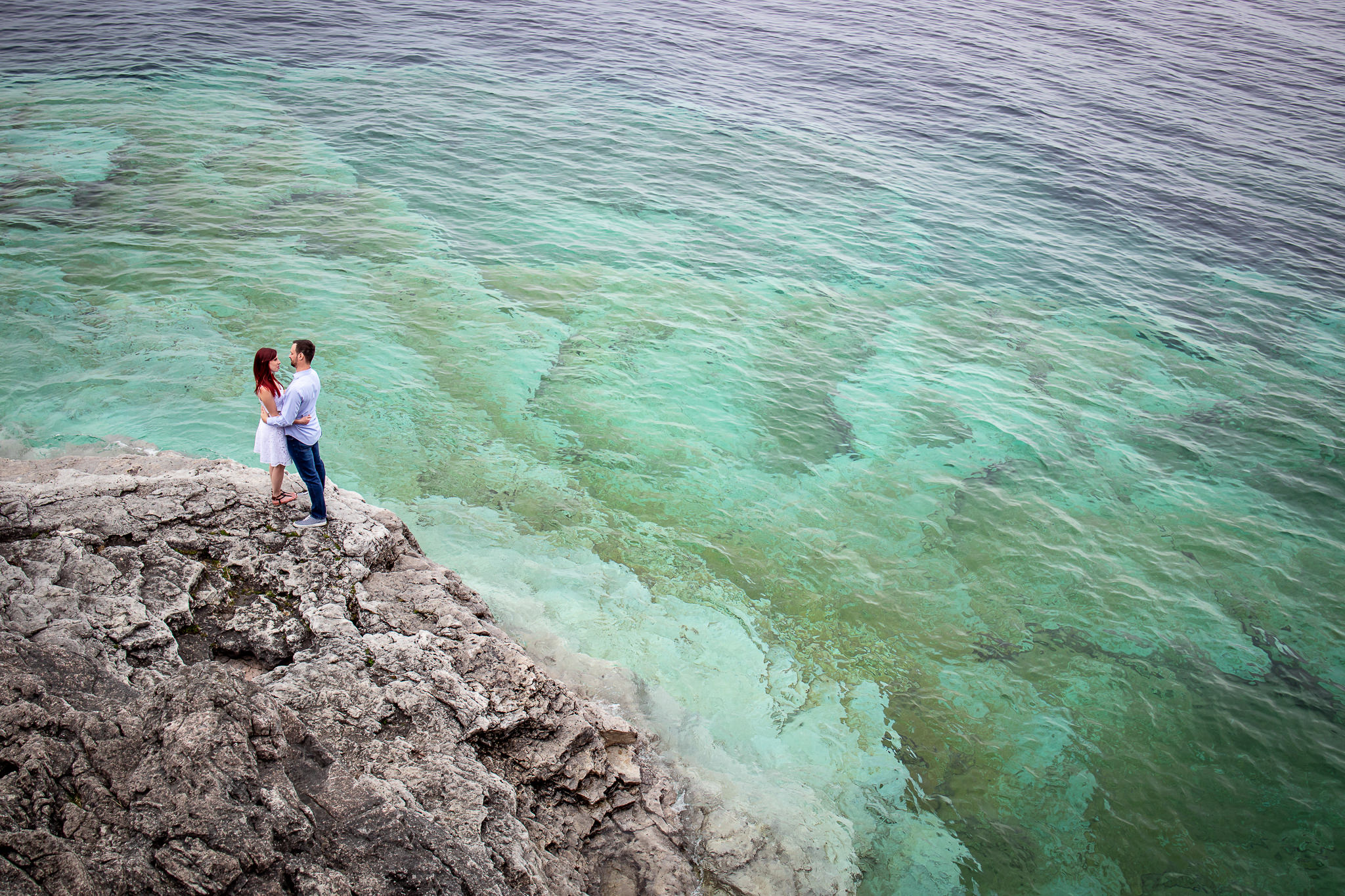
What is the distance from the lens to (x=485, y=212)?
16.9 m

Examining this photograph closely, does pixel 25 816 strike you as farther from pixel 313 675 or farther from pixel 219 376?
pixel 219 376

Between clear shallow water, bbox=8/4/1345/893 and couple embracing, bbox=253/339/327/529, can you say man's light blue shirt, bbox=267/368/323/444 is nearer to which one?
couple embracing, bbox=253/339/327/529

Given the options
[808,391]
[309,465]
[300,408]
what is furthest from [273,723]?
[808,391]

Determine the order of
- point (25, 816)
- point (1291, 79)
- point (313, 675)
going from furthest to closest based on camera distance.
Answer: point (1291, 79), point (313, 675), point (25, 816)

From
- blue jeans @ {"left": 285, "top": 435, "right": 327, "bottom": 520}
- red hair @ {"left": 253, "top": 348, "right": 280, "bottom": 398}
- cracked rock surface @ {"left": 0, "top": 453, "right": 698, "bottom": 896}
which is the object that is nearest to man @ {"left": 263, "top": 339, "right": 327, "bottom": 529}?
blue jeans @ {"left": 285, "top": 435, "right": 327, "bottom": 520}

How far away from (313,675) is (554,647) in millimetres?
2781

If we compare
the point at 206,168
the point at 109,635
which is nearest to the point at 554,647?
the point at 109,635

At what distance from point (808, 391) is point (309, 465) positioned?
8.63m

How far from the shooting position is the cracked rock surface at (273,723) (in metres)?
3.82

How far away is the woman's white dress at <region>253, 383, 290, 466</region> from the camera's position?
6465 mm

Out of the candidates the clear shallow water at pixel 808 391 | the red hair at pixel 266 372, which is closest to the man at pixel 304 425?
the red hair at pixel 266 372

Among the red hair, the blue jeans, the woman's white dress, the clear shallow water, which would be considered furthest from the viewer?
the clear shallow water

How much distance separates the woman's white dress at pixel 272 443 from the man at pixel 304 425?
44 millimetres

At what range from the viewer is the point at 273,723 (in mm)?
4613
